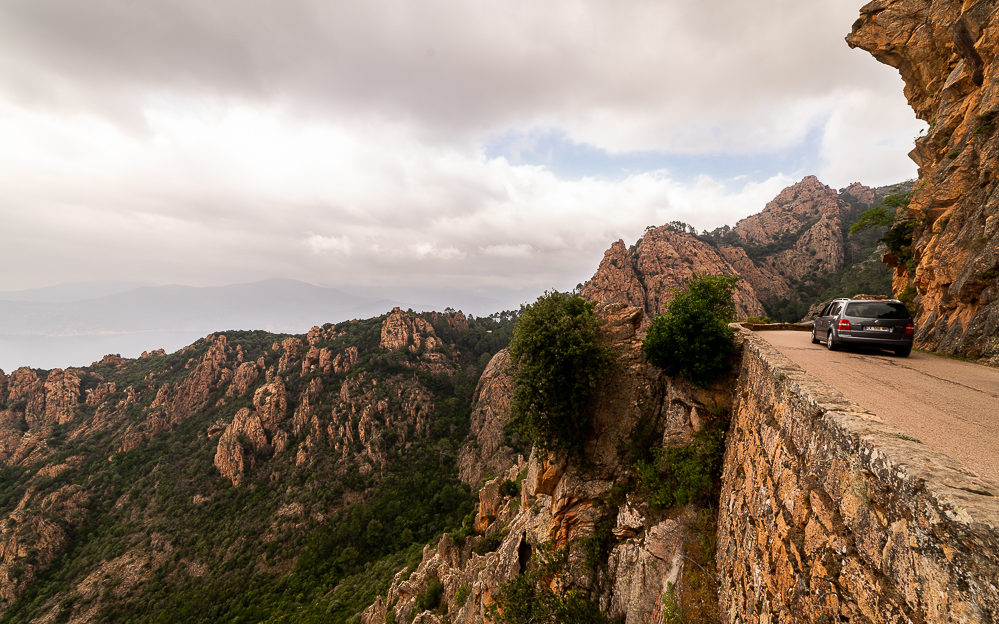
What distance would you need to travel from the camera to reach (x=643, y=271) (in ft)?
267

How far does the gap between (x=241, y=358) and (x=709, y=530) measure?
100374 millimetres

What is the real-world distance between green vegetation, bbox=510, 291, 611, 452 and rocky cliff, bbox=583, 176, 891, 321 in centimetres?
5633

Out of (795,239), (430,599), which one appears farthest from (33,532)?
(795,239)

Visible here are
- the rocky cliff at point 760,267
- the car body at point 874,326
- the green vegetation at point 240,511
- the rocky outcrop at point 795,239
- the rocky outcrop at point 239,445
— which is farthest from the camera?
the rocky outcrop at point 795,239

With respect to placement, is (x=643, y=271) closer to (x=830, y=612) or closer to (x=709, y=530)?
(x=709, y=530)

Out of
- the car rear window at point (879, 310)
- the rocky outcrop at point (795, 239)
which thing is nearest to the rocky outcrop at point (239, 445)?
the car rear window at point (879, 310)

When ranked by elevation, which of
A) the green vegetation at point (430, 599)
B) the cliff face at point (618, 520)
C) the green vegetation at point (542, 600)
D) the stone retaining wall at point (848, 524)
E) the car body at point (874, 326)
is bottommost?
the green vegetation at point (430, 599)

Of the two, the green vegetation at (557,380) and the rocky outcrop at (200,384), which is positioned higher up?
the green vegetation at (557,380)

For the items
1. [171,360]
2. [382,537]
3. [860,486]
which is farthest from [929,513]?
[171,360]

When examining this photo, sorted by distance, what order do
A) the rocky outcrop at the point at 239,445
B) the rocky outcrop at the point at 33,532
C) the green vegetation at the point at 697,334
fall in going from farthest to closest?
the rocky outcrop at the point at 239,445 < the rocky outcrop at the point at 33,532 < the green vegetation at the point at 697,334

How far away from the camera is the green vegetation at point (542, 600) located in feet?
36.6

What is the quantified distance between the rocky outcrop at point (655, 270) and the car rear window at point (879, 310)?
207 ft

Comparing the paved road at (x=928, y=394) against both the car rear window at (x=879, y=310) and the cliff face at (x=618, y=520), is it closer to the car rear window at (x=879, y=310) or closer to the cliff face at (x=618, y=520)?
the car rear window at (x=879, y=310)

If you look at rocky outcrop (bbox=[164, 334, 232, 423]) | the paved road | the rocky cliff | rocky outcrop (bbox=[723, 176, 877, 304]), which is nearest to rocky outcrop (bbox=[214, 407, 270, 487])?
rocky outcrop (bbox=[164, 334, 232, 423])
